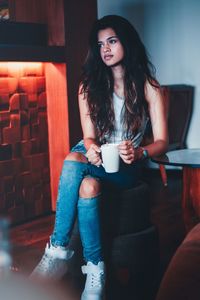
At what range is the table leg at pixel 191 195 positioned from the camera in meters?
2.29

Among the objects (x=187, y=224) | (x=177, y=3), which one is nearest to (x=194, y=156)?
(x=187, y=224)

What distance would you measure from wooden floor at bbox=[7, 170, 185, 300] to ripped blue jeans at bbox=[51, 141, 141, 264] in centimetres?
17

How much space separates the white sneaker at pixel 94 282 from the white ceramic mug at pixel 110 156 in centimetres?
40

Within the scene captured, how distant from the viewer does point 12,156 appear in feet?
10.4

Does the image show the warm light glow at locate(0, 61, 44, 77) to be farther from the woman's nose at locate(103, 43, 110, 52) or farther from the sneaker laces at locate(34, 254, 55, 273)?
the sneaker laces at locate(34, 254, 55, 273)

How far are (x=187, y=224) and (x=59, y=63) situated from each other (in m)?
1.47

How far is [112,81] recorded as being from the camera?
2.32m

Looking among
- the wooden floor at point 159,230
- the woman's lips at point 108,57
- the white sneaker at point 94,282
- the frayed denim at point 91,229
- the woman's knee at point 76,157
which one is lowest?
the wooden floor at point 159,230

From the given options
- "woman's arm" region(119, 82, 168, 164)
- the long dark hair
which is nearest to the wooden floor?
"woman's arm" region(119, 82, 168, 164)

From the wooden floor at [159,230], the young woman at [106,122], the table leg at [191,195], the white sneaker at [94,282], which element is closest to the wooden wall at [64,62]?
the wooden floor at [159,230]

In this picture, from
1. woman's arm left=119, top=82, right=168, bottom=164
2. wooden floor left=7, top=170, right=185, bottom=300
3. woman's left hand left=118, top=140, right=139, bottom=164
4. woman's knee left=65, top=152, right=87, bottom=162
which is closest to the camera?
woman's left hand left=118, top=140, right=139, bottom=164

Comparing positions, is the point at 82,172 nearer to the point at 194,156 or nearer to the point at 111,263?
the point at 111,263

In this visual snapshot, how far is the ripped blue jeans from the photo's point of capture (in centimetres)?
194

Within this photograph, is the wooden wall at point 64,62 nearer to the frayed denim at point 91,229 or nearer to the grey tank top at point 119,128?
the grey tank top at point 119,128
